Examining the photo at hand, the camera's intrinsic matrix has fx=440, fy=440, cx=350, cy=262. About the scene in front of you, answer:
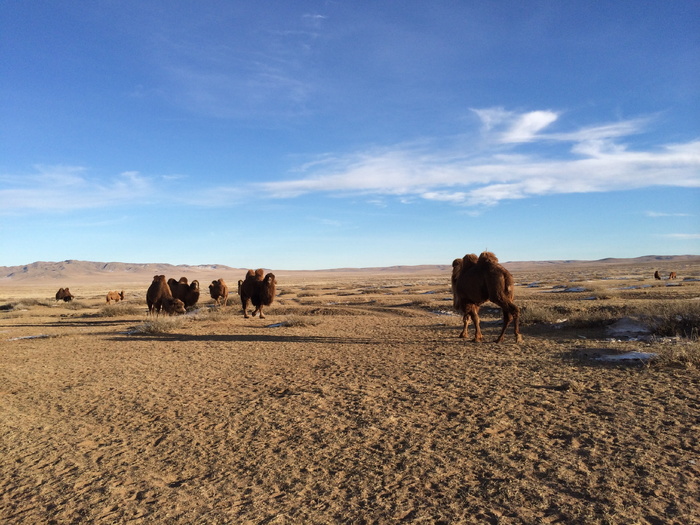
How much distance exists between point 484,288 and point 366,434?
22.3 feet

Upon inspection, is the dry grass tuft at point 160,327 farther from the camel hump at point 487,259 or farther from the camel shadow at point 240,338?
the camel hump at point 487,259

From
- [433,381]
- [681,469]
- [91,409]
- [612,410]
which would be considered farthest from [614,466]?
[91,409]

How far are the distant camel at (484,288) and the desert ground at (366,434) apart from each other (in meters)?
0.87

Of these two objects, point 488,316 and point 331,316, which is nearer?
point 488,316

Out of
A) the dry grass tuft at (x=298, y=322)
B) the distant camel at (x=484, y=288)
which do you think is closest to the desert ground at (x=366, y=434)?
the distant camel at (x=484, y=288)

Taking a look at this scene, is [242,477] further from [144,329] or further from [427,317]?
[427,317]

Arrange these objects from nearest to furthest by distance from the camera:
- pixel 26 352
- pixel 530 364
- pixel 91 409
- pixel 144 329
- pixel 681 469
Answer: pixel 681 469 < pixel 91 409 < pixel 530 364 < pixel 26 352 < pixel 144 329

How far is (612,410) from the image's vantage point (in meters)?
6.01

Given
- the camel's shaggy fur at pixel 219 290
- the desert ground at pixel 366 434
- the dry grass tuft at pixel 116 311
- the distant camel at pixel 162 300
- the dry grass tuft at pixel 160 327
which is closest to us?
the desert ground at pixel 366 434

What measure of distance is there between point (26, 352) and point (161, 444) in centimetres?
1045

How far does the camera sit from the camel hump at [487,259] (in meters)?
11.7

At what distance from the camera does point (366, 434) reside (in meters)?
5.76

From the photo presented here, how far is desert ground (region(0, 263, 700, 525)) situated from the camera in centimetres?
410

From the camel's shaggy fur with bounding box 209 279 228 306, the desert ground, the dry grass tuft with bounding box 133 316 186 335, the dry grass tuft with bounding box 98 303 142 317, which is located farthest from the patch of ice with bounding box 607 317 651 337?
the dry grass tuft with bounding box 98 303 142 317
